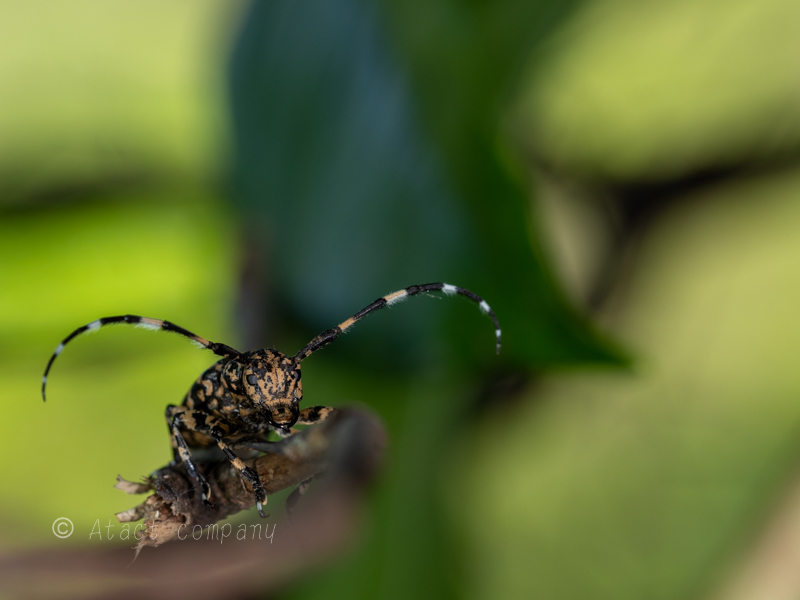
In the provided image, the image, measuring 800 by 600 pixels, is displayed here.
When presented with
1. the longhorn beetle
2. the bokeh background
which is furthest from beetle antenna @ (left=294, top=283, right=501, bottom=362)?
the bokeh background

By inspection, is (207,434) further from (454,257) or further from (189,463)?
(454,257)

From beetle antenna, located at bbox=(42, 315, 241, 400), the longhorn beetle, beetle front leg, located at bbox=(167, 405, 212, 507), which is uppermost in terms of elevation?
beetle antenna, located at bbox=(42, 315, 241, 400)

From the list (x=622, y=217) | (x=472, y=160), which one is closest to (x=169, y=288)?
(x=472, y=160)

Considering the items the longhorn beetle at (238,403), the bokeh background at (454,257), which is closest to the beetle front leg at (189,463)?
the longhorn beetle at (238,403)

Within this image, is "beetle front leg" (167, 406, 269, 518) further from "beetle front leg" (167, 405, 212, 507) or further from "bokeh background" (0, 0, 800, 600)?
"bokeh background" (0, 0, 800, 600)

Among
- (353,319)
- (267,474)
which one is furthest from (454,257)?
(267,474)

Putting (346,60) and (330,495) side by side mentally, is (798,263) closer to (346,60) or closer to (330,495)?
(346,60)

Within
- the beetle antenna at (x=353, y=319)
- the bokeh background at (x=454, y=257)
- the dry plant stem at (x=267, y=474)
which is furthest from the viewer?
the bokeh background at (x=454, y=257)

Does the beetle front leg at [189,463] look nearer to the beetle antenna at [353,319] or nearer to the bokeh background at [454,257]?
the beetle antenna at [353,319]
